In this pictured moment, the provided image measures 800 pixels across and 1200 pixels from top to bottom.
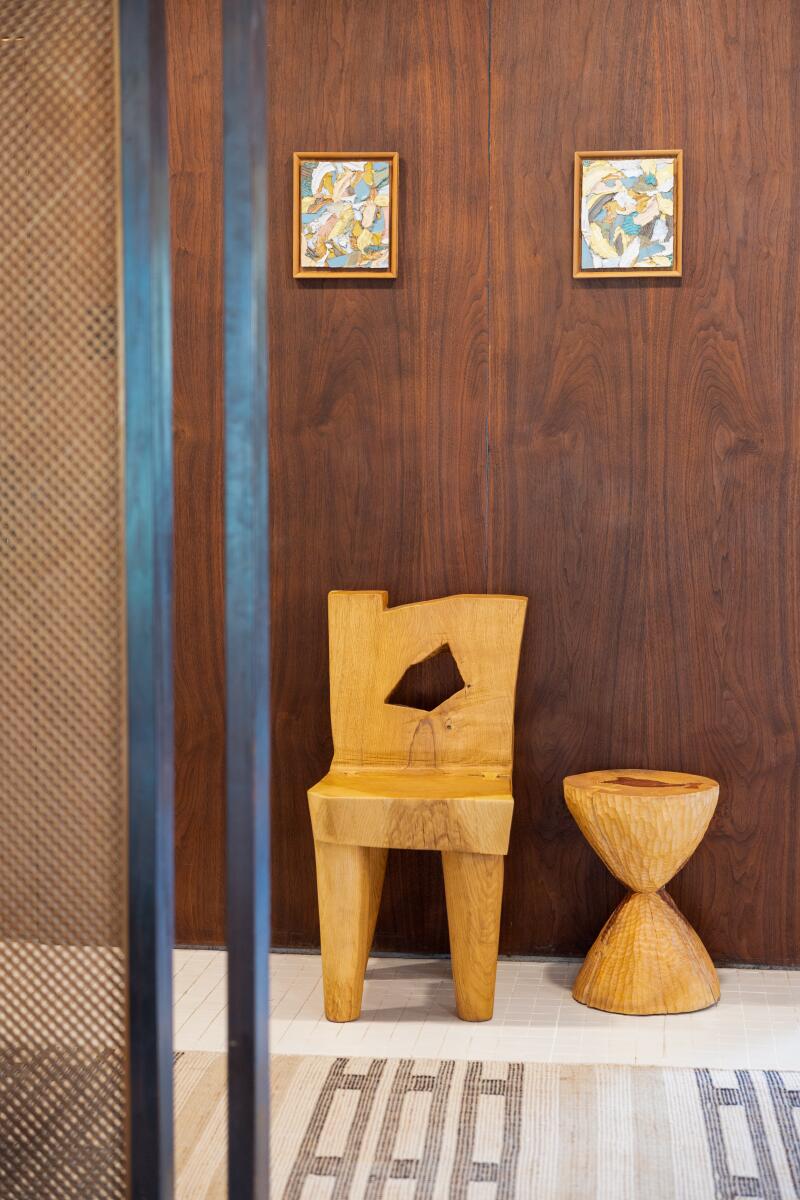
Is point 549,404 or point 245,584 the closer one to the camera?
point 245,584


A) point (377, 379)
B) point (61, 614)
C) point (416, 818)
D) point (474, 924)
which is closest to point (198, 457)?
point (377, 379)

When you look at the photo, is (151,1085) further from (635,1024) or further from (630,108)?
(630,108)

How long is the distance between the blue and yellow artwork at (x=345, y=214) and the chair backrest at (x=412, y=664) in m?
0.86

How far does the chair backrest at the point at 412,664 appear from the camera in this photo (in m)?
3.34

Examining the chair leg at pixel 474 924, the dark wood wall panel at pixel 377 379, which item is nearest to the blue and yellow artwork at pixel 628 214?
the dark wood wall panel at pixel 377 379

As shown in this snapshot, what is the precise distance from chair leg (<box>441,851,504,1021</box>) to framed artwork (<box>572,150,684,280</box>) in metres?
1.50

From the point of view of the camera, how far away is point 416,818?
3.01m

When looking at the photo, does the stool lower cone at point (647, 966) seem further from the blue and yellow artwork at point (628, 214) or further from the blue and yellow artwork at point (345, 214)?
the blue and yellow artwork at point (345, 214)

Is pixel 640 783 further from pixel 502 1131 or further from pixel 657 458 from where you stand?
pixel 502 1131

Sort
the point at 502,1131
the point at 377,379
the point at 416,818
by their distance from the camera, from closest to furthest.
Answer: the point at 502,1131
the point at 416,818
the point at 377,379

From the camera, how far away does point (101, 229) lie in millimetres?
1710

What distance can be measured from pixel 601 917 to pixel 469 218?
1827mm

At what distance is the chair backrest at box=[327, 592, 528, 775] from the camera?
3.34m

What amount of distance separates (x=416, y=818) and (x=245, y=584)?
56.5 inches
